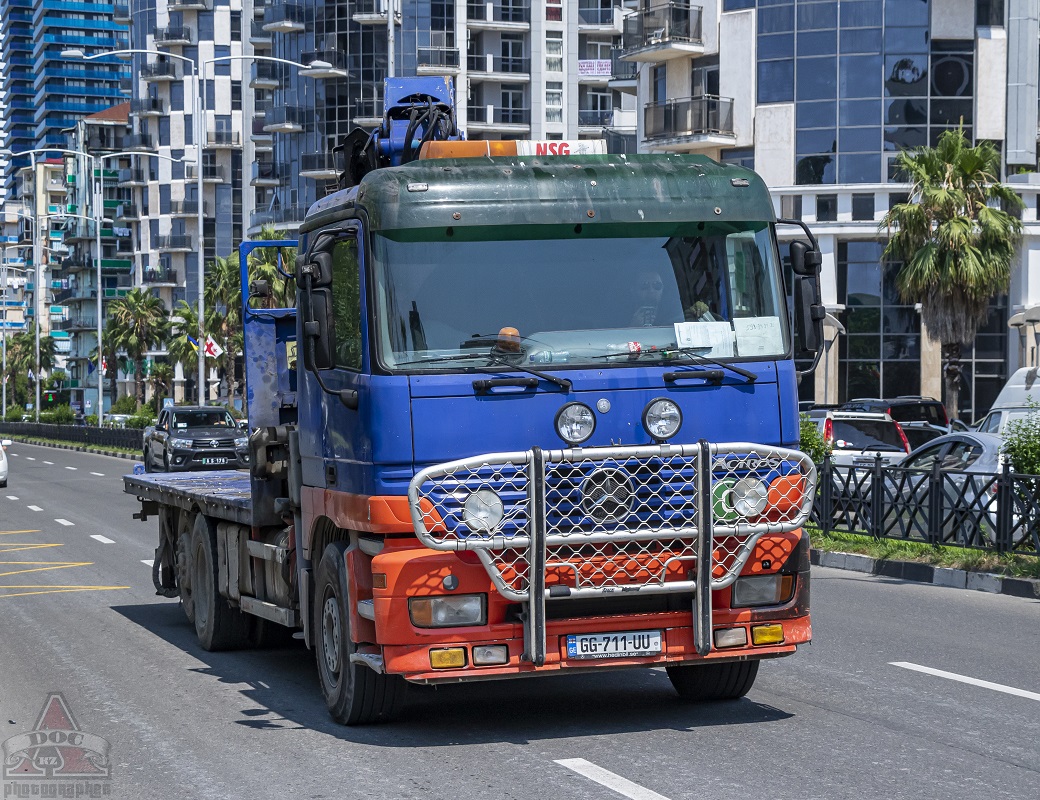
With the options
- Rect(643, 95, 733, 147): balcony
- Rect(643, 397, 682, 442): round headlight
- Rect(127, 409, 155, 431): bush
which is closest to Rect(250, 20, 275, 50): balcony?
Rect(127, 409, 155, 431): bush

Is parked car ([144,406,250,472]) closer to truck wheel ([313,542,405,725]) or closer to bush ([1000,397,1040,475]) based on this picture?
bush ([1000,397,1040,475])

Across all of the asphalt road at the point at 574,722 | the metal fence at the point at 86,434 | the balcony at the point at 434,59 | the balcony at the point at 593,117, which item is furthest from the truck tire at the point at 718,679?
the balcony at the point at 593,117

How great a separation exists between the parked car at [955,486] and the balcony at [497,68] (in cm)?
7083

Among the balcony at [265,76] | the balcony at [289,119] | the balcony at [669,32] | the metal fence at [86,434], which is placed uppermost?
the balcony at [265,76]

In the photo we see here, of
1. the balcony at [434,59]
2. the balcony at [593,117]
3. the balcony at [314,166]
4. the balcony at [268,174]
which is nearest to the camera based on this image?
the balcony at [314,166]

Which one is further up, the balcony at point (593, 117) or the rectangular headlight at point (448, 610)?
the balcony at point (593, 117)

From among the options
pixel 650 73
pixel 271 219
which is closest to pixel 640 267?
pixel 650 73

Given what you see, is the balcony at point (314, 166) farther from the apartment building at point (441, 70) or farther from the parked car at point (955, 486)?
the parked car at point (955, 486)

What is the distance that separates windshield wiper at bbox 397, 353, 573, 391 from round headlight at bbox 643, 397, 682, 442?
17.0 inches

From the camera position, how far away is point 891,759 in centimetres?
760

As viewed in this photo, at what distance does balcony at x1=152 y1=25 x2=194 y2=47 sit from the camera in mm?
117938

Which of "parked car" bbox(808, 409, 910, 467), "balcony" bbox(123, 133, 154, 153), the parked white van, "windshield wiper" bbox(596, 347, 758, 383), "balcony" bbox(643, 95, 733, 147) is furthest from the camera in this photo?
"balcony" bbox(123, 133, 154, 153)

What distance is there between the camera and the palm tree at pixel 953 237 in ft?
123

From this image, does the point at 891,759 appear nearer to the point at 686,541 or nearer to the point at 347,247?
the point at 686,541
